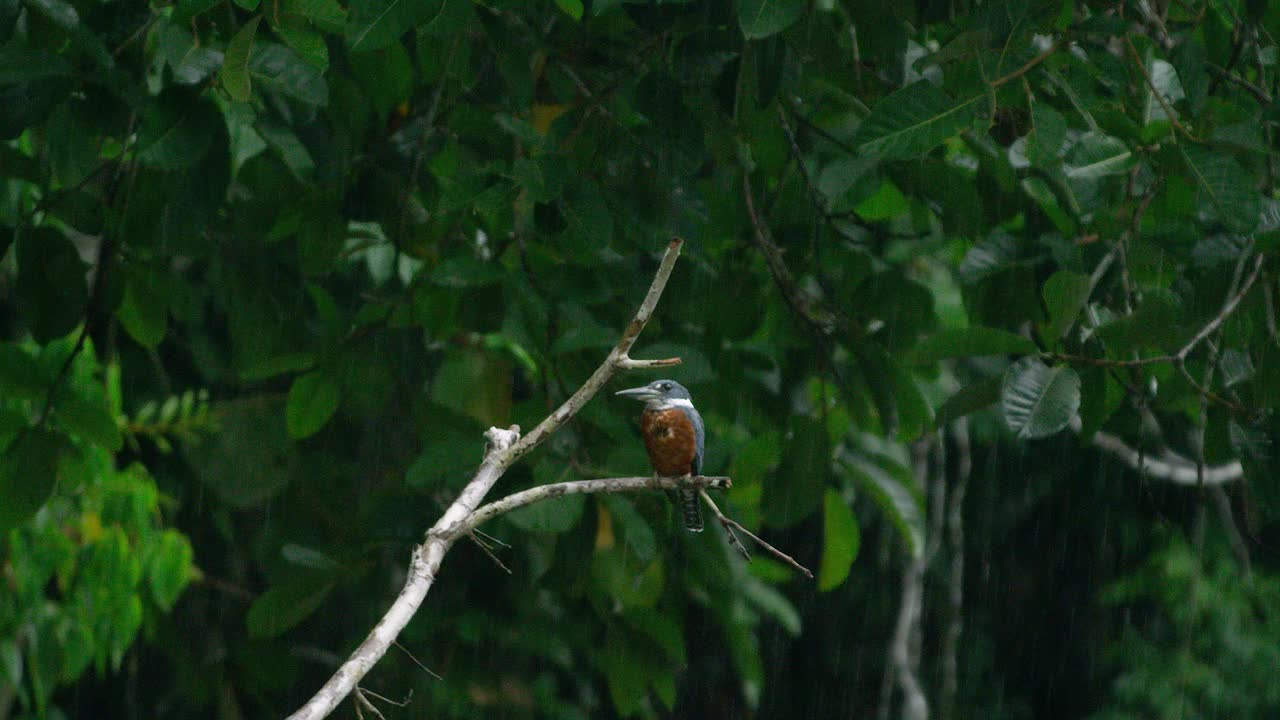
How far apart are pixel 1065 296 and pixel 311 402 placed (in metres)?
1.74

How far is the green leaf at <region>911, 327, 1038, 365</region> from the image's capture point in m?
2.67

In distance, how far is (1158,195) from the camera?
9.70 feet

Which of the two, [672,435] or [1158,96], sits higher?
[1158,96]

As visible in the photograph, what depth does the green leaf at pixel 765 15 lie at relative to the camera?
7.72ft

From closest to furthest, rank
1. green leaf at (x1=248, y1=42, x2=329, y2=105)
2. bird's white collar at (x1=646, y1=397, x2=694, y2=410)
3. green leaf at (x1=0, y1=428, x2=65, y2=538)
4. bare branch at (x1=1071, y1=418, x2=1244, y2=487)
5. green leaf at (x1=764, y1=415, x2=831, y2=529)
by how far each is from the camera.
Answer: green leaf at (x1=248, y1=42, x2=329, y2=105), bird's white collar at (x1=646, y1=397, x2=694, y2=410), green leaf at (x1=0, y1=428, x2=65, y2=538), green leaf at (x1=764, y1=415, x2=831, y2=529), bare branch at (x1=1071, y1=418, x2=1244, y2=487)

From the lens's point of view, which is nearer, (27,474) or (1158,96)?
(1158,96)

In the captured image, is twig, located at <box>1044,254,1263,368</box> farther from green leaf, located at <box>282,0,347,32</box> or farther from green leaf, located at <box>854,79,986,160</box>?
green leaf, located at <box>282,0,347,32</box>

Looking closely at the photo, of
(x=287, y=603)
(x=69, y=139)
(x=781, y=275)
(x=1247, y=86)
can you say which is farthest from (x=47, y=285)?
(x=1247, y=86)

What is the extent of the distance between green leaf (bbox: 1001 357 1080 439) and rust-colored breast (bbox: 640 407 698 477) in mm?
587

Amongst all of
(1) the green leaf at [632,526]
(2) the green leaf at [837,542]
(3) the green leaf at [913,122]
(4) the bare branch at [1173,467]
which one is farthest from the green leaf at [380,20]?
(4) the bare branch at [1173,467]

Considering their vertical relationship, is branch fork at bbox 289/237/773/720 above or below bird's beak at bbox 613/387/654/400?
above

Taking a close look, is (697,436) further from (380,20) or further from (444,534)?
(444,534)

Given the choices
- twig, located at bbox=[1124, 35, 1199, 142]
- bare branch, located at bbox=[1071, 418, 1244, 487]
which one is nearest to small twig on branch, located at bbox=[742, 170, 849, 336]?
twig, located at bbox=[1124, 35, 1199, 142]

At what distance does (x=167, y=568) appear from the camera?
3922 millimetres
